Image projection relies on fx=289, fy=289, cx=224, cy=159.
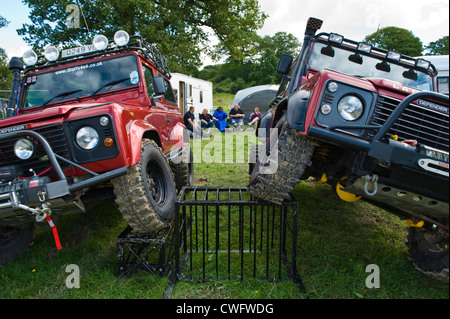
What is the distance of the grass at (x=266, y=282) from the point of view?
2406 mm

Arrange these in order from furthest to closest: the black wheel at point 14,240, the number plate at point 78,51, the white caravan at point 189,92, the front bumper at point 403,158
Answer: the white caravan at point 189,92 → the number plate at point 78,51 → the black wheel at point 14,240 → the front bumper at point 403,158

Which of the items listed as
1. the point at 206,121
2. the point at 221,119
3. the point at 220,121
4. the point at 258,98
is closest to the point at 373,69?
the point at 220,121

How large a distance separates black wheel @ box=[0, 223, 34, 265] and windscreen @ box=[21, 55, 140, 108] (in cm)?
148

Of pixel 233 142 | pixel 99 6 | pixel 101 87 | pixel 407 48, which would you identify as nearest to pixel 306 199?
pixel 101 87

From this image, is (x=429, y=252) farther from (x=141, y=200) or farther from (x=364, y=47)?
(x=141, y=200)

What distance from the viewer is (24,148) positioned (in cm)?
232

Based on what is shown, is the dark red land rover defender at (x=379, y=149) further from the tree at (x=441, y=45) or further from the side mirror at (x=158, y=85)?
the side mirror at (x=158, y=85)

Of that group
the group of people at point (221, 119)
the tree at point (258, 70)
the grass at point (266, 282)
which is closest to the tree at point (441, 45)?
the grass at point (266, 282)

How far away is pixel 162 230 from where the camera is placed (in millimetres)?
2898

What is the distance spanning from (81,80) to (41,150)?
5.03ft

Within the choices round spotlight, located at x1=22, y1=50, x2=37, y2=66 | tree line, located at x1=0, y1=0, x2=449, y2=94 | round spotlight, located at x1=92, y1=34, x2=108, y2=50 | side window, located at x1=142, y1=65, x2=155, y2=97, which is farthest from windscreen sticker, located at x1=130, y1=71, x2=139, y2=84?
tree line, located at x1=0, y1=0, x2=449, y2=94

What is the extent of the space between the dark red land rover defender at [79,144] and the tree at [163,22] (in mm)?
8267

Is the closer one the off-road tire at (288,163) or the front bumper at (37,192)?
the front bumper at (37,192)

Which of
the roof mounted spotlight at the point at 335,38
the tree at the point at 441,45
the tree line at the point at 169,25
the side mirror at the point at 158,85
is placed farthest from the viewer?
the tree line at the point at 169,25
